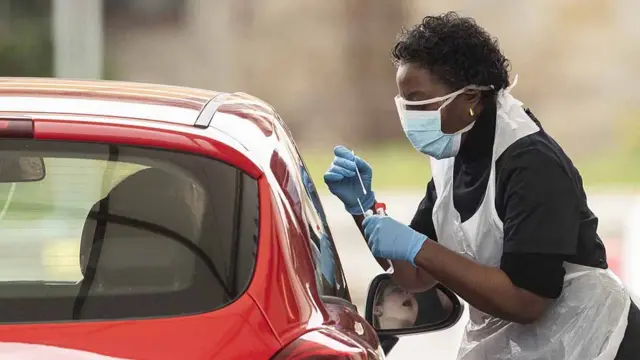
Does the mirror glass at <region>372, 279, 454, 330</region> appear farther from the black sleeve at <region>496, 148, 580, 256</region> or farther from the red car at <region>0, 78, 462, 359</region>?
the red car at <region>0, 78, 462, 359</region>

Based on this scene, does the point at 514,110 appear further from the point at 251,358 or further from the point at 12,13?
the point at 12,13

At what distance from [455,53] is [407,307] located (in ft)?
2.23

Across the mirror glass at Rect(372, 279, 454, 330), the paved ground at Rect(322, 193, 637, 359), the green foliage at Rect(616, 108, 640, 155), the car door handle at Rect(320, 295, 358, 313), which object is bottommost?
the paved ground at Rect(322, 193, 637, 359)

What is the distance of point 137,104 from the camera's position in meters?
1.79

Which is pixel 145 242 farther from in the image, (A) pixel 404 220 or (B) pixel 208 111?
(A) pixel 404 220

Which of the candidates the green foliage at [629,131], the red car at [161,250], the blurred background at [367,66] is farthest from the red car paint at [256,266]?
the green foliage at [629,131]

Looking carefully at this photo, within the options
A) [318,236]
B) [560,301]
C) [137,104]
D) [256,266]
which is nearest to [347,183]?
[560,301]

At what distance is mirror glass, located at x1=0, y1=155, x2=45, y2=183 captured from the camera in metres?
1.72

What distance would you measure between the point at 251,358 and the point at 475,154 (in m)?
1.18

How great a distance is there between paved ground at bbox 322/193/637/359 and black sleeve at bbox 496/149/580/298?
9.93 feet

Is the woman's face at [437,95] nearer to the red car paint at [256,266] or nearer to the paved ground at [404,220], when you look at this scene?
the red car paint at [256,266]

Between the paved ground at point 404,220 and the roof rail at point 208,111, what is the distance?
341 cm

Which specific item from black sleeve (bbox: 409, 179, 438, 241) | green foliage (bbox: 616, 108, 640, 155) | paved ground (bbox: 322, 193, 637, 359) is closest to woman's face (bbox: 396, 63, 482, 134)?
black sleeve (bbox: 409, 179, 438, 241)

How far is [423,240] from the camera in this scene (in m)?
2.36
